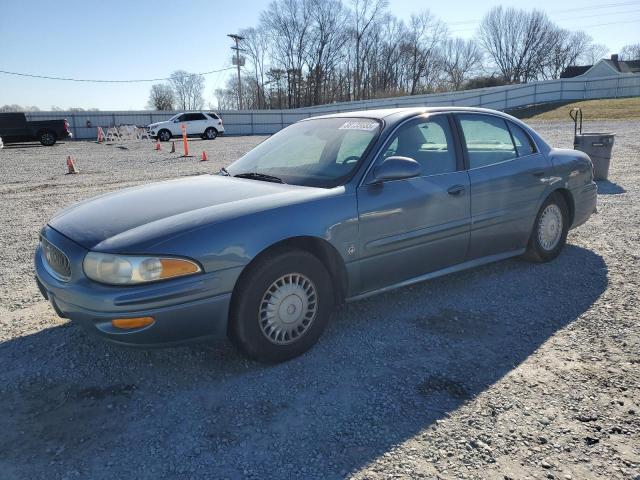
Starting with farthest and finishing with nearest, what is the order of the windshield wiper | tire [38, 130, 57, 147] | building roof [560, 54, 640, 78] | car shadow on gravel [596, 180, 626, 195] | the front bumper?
building roof [560, 54, 640, 78] < tire [38, 130, 57, 147] < car shadow on gravel [596, 180, 626, 195] < the windshield wiper < the front bumper

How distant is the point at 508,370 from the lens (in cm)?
299

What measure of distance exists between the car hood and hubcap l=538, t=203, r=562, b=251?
2574 mm

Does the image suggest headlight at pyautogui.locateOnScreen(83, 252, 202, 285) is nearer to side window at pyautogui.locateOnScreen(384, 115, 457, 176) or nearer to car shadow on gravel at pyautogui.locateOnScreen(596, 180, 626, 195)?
side window at pyautogui.locateOnScreen(384, 115, 457, 176)

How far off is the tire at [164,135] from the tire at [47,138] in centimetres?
526

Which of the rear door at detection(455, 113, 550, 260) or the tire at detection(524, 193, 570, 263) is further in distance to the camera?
the tire at detection(524, 193, 570, 263)

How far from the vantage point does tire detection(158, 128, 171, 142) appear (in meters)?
27.7

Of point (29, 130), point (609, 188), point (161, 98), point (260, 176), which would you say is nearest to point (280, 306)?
point (260, 176)

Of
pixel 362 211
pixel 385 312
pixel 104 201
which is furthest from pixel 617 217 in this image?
pixel 104 201

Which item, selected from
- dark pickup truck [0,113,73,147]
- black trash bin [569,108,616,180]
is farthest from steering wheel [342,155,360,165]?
dark pickup truck [0,113,73,147]

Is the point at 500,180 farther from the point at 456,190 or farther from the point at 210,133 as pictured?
the point at 210,133

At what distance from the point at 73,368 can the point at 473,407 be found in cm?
242

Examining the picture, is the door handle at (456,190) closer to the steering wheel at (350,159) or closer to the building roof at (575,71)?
the steering wheel at (350,159)

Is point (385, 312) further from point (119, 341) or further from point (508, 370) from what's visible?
point (119, 341)

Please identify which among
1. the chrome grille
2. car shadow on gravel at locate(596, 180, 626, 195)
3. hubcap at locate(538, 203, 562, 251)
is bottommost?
car shadow on gravel at locate(596, 180, 626, 195)
